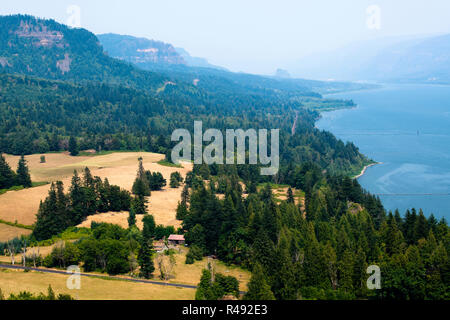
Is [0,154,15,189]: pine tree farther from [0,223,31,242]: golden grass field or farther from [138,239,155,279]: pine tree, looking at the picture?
[138,239,155,279]: pine tree

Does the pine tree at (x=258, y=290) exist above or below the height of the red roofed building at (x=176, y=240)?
above

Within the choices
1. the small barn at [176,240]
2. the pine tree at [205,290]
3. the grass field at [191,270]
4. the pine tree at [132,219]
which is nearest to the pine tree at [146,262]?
the grass field at [191,270]

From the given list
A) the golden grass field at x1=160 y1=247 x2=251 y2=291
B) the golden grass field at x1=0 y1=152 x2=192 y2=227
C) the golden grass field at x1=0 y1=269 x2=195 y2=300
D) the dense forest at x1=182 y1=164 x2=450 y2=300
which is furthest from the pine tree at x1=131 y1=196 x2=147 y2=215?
the golden grass field at x1=0 y1=269 x2=195 y2=300

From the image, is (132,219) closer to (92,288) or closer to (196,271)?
(196,271)

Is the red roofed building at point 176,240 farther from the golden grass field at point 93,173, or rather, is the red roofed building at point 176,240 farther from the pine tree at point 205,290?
the pine tree at point 205,290
